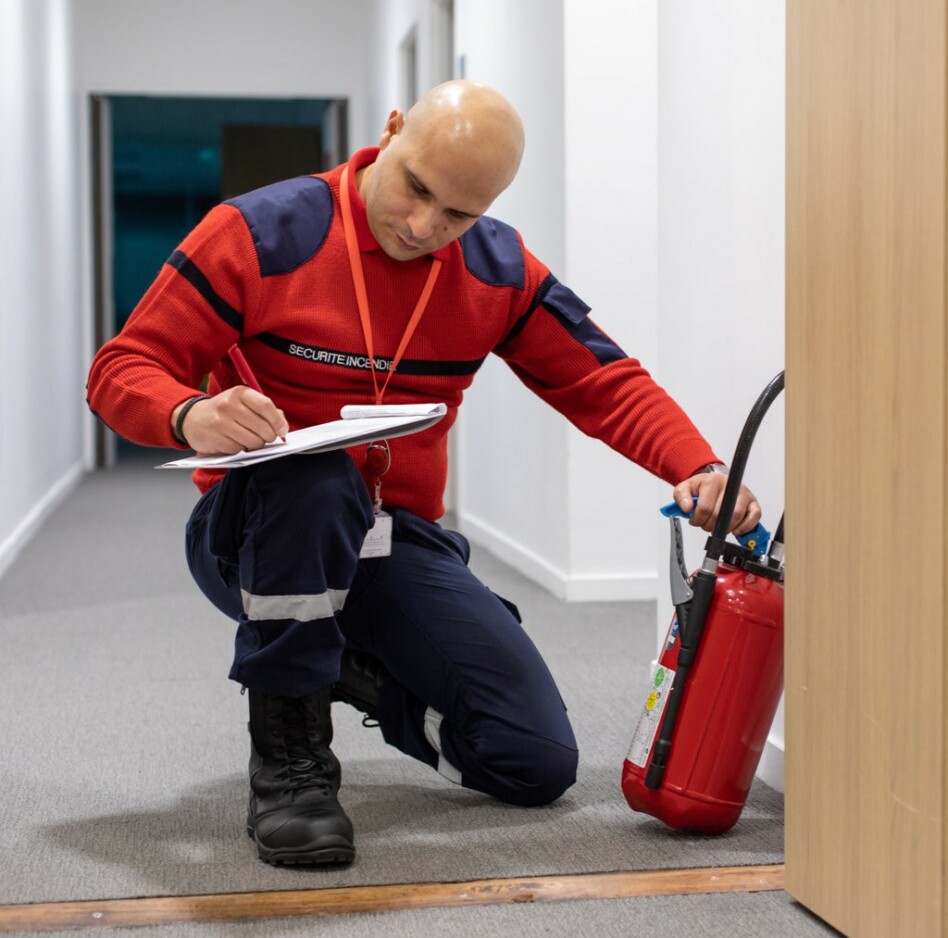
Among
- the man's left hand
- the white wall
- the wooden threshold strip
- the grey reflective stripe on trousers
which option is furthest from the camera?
the white wall

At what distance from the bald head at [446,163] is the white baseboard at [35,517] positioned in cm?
261

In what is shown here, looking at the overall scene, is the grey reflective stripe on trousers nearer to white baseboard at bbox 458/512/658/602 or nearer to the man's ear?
the man's ear

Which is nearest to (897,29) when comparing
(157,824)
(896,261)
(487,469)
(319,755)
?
(896,261)

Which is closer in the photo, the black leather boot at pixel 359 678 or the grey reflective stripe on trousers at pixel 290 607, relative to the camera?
the grey reflective stripe on trousers at pixel 290 607

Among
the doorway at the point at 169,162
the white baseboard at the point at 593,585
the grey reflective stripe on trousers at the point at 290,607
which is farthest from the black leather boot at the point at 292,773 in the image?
the doorway at the point at 169,162

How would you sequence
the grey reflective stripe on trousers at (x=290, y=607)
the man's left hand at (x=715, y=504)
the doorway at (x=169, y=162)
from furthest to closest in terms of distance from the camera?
the doorway at (x=169, y=162) < the man's left hand at (x=715, y=504) < the grey reflective stripe on trousers at (x=290, y=607)

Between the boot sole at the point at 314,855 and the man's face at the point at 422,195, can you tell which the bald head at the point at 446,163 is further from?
the boot sole at the point at 314,855

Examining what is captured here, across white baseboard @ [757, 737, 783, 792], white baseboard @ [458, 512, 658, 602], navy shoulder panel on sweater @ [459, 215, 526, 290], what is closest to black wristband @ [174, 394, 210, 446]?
navy shoulder panel on sweater @ [459, 215, 526, 290]

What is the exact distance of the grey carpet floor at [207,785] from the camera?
56.0 inches

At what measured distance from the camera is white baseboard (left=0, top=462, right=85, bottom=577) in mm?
3918

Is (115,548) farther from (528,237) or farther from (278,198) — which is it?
(278,198)

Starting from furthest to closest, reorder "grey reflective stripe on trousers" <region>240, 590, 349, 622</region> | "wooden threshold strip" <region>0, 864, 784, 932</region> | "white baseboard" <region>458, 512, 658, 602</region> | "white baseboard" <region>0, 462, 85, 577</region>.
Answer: "white baseboard" <region>0, 462, 85, 577</region> → "white baseboard" <region>458, 512, 658, 602</region> → "grey reflective stripe on trousers" <region>240, 590, 349, 622</region> → "wooden threshold strip" <region>0, 864, 784, 932</region>

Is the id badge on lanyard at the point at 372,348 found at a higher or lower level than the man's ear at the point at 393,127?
lower

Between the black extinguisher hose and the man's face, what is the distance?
39 cm
